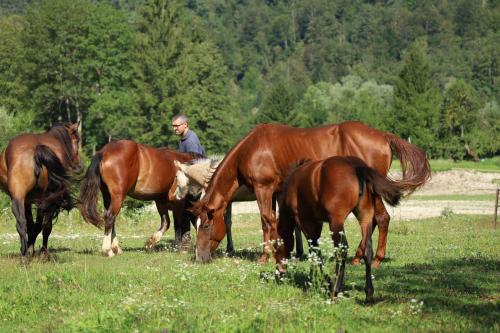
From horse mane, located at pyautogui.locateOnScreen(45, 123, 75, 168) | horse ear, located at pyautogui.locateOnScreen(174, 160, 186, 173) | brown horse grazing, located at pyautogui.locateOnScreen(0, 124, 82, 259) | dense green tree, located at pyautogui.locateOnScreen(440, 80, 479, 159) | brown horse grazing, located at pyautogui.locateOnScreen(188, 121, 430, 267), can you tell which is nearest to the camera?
brown horse grazing, located at pyautogui.locateOnScreen(0, 124, 82, 259)

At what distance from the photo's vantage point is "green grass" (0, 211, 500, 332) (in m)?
7.42

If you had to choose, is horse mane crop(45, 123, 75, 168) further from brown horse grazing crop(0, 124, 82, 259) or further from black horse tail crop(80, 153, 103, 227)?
black horse tail crop(80, 153, 103, 227)

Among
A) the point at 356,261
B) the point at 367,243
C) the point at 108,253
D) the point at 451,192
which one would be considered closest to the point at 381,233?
the point at 356,261

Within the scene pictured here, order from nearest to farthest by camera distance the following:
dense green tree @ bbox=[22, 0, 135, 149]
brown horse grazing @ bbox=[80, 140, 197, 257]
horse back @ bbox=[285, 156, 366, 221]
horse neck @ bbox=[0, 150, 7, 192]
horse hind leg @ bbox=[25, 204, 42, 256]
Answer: horse back @ bbox=[285, 156, 366, 221], horse neck @ bbox=[0, 150, 7, 192], horse hind leg @ bbox=[25, 204, 42, 256], brown horse grazing @ bbox=[80, 140, 197, 257], dense green tree @ bbox=[22, 0, 135, 149]

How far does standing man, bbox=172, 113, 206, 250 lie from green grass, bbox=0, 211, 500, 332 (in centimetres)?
138

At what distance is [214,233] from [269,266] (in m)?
1.38

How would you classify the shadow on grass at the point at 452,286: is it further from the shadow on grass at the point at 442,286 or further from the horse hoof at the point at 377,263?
the horse hoof at the point at 377,263

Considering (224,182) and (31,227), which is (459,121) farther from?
(31,227)

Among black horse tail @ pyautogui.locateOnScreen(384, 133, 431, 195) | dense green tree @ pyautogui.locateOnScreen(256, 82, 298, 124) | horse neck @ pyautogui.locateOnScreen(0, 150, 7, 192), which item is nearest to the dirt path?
black horse tail @ pyautogui.locateOnScreen(384, 133, 431, 195)

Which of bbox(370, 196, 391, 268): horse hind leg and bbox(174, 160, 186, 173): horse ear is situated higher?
bbox(174, 160, 186, 173): horse ear

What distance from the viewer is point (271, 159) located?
12766 millimetres

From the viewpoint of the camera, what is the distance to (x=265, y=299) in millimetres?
8719

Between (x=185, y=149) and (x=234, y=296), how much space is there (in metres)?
7.70

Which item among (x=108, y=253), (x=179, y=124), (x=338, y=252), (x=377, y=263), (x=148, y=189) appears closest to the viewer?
(x=338, y=252)
